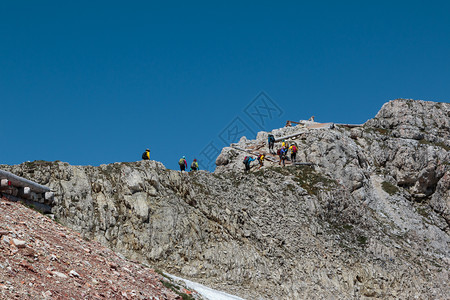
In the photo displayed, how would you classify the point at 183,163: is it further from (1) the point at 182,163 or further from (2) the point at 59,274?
(2) the point at 59,274

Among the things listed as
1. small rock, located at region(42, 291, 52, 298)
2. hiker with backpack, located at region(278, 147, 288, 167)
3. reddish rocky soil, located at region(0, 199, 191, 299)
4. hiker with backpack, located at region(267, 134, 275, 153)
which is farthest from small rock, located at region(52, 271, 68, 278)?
hiker with backpack, located at region(267, 134, 275, 153)

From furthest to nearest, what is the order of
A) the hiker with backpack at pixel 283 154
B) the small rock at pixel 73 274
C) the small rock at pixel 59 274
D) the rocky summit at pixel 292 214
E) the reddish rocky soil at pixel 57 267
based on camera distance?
the hiker with backpack at pixel 283 154 < the rocky summit at pixel 292 214 < the small rock at pixel 73 274 < the small rock at pixel 59 274 < the reddish rocky soil at pixel 57 267

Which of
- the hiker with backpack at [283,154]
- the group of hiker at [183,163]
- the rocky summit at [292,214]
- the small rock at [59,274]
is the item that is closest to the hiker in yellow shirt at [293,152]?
the hiker with backpack at [283,154]

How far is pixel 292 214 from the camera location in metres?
39.4

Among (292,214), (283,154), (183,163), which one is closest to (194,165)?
(183,163)

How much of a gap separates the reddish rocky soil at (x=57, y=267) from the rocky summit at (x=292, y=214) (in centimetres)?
213

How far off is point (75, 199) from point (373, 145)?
36.5m

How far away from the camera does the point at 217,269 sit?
31.1m

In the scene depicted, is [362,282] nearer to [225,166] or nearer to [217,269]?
[217,269]

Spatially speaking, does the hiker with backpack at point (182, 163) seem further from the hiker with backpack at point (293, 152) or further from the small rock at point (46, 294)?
the small rock at point (46, 294)

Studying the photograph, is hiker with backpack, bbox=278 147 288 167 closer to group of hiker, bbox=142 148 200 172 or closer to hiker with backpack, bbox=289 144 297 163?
hiker with backpack, bbox=289 144 297 163

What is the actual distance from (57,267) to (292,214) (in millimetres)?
26295

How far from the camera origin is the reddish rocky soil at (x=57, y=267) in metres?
13.2

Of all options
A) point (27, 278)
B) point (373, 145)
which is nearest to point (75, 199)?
point (27, 278)
